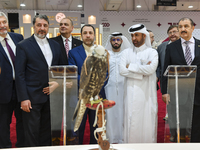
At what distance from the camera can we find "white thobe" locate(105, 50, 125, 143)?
3459 mm

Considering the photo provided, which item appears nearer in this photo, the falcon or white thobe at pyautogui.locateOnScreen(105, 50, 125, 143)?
the falcon

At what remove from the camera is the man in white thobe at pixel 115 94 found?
3.46 m

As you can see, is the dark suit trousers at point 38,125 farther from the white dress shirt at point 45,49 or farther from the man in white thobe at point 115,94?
the man in white thobe at point 115,94

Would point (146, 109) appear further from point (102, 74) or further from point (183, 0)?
point (183, 0)

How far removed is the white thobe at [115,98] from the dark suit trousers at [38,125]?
1075 mm

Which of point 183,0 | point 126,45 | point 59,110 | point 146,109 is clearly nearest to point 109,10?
point 183,0

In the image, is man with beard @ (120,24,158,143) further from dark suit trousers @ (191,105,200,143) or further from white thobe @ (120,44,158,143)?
dark suit trousers @ (191,105,200,143)

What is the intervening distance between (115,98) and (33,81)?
1399 mm

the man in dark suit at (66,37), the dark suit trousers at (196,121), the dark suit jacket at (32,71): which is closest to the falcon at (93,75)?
the dark suit jacket at (32,71)

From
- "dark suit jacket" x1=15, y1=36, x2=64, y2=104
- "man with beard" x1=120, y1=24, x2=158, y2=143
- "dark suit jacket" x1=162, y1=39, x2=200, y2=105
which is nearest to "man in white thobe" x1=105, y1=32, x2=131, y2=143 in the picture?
"man with beard" x1=120, y1=24, x2=158, y2=143

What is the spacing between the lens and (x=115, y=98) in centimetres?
347

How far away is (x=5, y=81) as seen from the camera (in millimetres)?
2746

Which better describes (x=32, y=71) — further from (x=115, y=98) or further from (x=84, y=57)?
(x=115, y=98)

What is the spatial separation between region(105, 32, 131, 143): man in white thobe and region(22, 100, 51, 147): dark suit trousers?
1075 millimetres
